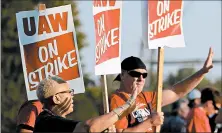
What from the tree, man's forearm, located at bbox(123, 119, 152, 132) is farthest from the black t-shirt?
the tree

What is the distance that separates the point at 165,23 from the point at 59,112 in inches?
109

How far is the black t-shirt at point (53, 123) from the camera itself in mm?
7145

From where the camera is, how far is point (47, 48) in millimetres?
9883

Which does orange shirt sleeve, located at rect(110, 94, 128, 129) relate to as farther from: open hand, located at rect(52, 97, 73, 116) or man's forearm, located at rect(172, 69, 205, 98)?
open hand, located at rect(52, 97, 73, 116)

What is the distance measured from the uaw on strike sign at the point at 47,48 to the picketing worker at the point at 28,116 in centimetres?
32

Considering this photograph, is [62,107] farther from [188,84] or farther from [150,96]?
[188,84]

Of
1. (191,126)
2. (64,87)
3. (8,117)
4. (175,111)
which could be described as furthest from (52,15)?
(8,117)

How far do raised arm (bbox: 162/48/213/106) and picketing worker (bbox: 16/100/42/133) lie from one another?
1.52 metres

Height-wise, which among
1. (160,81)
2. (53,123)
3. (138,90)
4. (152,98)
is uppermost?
(53,123)

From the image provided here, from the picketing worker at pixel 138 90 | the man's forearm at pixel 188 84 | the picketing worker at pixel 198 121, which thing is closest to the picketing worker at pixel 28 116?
the picketing worker at pixel 138 90

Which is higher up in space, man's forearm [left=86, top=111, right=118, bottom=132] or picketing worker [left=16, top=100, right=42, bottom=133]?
man's forearm [left=86, top=111, right=118, bottom=132]

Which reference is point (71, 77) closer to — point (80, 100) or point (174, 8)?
point (174, 8)

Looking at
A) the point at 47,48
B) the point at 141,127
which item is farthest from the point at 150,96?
the point at 141,127

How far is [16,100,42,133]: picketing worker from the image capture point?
9383 millimetres
